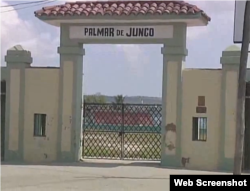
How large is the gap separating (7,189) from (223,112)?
6.90 m

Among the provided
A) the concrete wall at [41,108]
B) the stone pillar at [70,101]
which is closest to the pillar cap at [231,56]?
the stone pillar at [70,101]

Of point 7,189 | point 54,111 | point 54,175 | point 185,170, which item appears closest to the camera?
point 7,189

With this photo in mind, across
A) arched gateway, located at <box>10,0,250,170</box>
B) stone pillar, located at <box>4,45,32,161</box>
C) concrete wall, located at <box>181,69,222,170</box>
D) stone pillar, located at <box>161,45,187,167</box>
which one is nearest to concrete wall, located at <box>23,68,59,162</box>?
arched gateway, located at <box>10,0,250,170</box>

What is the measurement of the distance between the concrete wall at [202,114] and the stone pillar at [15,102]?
5.00 meters

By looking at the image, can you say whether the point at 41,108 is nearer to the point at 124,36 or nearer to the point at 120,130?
the point at 120,130

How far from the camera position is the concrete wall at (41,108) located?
18.5 meters

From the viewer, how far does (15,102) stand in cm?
1867

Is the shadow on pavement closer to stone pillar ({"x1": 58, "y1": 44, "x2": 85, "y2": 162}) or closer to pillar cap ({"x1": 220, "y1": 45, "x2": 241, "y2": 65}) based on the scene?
stone pillar ({"x1": 58, "y1": 44, "x2": 85, "y2": 162})

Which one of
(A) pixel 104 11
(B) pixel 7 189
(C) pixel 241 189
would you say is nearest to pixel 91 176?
(B) pixel 7 189

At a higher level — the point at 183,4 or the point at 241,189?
the point at 183,4

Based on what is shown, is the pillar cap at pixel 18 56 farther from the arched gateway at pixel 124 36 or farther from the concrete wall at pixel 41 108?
the arched gateway at pixel 124 36

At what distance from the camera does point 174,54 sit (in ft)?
57.5

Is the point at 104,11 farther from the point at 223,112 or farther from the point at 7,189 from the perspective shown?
→ the point at 7,189

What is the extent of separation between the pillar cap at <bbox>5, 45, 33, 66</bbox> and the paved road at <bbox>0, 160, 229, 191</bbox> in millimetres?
3211
